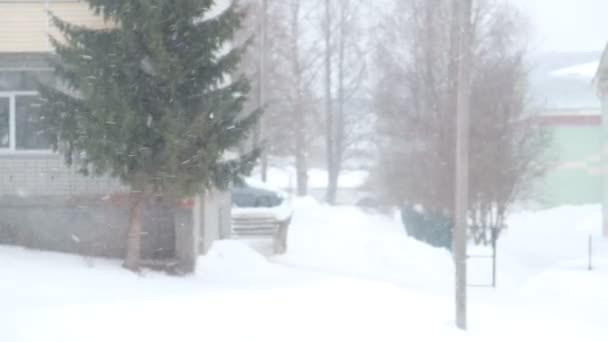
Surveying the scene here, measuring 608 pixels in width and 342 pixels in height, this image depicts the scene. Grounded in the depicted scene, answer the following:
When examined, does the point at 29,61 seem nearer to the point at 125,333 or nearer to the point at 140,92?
the point at 140,92

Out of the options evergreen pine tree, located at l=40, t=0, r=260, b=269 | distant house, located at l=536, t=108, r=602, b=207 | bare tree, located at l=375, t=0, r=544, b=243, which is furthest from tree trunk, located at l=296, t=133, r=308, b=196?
evergreen pine tree, located at l=40, t=0, r=260, b=269

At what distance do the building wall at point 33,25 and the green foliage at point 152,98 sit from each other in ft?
5.71

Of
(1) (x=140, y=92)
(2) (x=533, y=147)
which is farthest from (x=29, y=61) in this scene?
(2) (x=533, y=147)

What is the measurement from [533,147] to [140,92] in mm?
17394

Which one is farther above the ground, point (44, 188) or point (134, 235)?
point (44, 188)

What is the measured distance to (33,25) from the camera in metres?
17.1

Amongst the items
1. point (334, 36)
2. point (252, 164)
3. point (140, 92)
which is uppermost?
point (334, 36)

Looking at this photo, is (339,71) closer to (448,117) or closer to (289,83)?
(289,83)

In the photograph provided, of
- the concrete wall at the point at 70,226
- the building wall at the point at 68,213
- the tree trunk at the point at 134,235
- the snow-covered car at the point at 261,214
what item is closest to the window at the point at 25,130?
the building wall at the point at 68,213

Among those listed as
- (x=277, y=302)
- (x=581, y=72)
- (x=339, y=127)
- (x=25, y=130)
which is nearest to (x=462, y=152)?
(x=277, y=302)

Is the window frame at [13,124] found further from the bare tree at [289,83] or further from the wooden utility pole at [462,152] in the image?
the bare tree at [289,83]

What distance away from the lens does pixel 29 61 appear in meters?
17.2

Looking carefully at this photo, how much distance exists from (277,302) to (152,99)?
12.3ft

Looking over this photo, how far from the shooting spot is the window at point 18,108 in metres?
17.1
